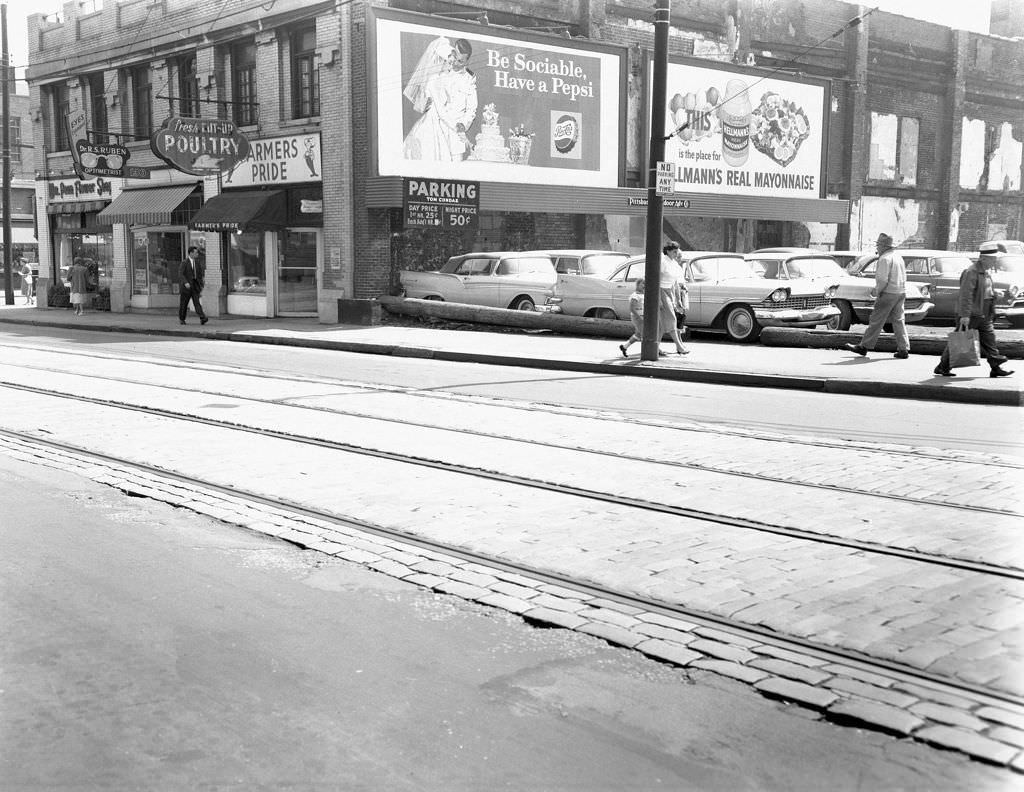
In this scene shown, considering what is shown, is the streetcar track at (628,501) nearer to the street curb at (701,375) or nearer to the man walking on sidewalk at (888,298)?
the street curb at (701,375)

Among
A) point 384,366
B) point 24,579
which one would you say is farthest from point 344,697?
point 384,366

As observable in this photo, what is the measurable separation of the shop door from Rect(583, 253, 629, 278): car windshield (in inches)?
311

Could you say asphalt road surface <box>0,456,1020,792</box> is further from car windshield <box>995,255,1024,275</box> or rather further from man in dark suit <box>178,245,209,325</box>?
man in dark suit <box>178,245,209,325</box>

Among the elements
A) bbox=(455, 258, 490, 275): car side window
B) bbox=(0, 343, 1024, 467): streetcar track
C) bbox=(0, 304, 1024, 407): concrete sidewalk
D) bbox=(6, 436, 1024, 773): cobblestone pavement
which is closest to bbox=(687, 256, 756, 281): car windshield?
bbox=(0, 304, 1024, 407): concrete sidewalk

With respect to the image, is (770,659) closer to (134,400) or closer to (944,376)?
(134,400)

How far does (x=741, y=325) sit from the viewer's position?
765 inches

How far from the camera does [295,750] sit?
3576 millimetres

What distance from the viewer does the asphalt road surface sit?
3412 millimetres

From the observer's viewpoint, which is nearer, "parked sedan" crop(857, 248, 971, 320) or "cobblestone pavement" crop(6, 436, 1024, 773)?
"cobblestone pavement" crop(6, 436, 1024, 773)

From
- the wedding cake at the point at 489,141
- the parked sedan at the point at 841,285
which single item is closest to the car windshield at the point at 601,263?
the parked sedan at the point at 841,285

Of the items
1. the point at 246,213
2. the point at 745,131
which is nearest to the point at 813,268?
the point at 745,131

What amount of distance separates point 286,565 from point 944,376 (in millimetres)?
10174

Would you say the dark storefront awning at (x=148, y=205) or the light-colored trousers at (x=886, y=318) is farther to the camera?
the dark storefront awning at (x=148, y=205)

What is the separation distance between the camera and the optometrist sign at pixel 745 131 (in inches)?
1208
